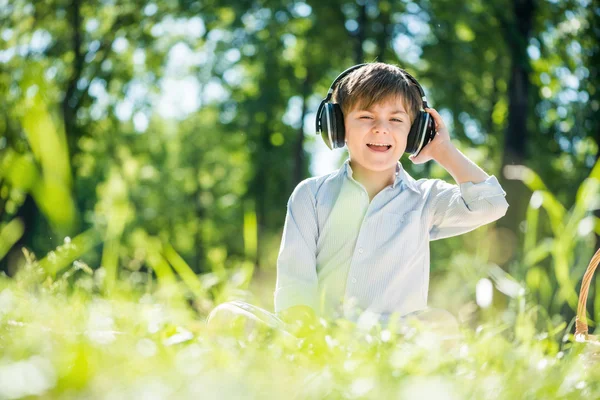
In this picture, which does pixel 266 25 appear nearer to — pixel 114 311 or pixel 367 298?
pixel 367 298

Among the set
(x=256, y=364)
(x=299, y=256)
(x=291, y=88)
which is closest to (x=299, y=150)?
(x=291, y=88)

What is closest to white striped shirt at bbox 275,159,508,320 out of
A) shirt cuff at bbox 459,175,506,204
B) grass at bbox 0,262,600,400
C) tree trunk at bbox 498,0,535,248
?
shirt cuff at bbox 459,175,506,204

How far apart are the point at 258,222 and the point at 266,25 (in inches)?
246

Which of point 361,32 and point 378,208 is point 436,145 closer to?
point 378,208

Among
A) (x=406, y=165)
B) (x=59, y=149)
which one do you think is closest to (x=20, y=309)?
(x=59, y=149)

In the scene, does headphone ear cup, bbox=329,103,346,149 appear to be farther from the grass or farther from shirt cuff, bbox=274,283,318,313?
the grass

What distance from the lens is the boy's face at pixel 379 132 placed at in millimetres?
3215

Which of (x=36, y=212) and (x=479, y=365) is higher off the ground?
(x=479, y=365)

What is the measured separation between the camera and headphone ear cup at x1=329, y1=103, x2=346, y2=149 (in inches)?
129

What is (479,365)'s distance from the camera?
1.57 metres

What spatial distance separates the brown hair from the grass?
1547 mm

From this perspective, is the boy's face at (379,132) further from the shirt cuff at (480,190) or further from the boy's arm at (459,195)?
the shirt cuff at (480,190)

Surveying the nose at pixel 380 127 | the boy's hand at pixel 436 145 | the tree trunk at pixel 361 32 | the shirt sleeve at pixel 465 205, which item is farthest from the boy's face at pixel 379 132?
the tree trunk at pixel 361 32

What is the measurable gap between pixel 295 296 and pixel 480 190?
998 mm
